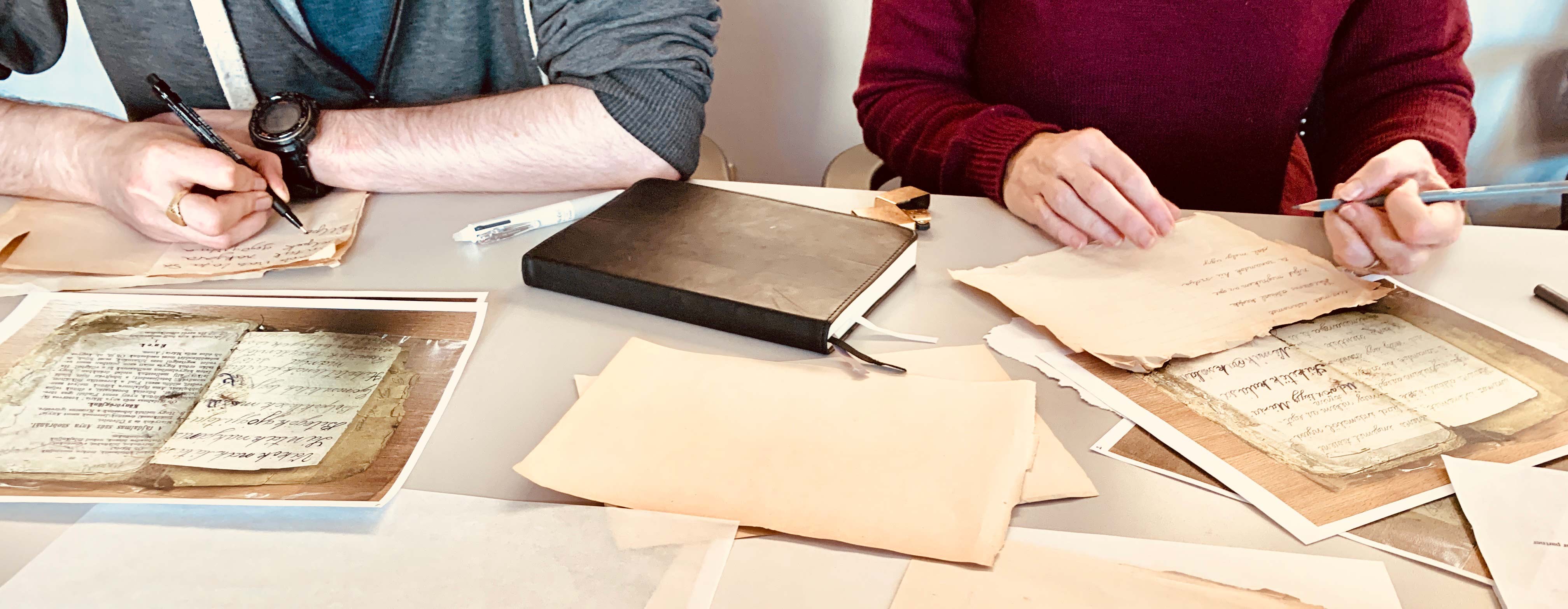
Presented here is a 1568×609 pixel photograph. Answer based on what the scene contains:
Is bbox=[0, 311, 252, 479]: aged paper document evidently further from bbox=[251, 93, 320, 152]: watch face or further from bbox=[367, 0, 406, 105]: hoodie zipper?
bbox=[367, 0, 406, 105]: hoodie zipper

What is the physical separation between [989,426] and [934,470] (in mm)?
60

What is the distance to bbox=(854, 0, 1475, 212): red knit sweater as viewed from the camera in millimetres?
1016

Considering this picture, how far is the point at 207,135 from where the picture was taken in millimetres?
861

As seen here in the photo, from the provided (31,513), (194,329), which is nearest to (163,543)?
(31,513)

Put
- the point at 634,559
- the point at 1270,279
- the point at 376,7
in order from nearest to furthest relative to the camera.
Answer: the point at 634,559
the point at 1270,279
the point at 376,7

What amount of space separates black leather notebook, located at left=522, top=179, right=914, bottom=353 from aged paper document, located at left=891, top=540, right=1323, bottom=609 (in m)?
0.22

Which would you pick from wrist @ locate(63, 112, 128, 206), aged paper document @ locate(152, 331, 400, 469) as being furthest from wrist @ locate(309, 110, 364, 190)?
aged paper document @ locate(152, 331, 400, 469)

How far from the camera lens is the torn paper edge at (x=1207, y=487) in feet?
1.51

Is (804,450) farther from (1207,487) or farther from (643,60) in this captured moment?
(643,60)

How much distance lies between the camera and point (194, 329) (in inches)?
26.9

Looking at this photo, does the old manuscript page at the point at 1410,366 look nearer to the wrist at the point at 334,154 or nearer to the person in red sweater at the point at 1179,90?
the person in red sweater at the point at 1179,90

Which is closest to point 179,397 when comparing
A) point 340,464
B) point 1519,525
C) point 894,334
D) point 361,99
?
point 340,464

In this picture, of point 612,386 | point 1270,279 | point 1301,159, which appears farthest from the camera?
point 1301,159

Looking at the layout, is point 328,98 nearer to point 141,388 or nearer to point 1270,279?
point 141,388
